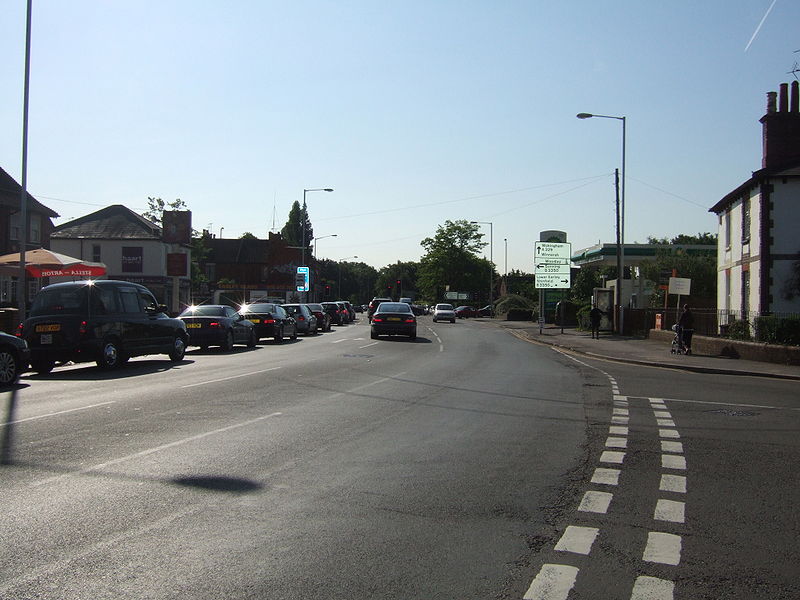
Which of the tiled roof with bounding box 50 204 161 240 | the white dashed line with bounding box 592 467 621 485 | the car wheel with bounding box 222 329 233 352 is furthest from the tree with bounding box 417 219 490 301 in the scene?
the white dashed line with bounding box 592 467 621 485

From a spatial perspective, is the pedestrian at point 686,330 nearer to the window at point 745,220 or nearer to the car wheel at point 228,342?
the window at point 745,220

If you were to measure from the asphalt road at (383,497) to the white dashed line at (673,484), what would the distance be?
2.9 inches

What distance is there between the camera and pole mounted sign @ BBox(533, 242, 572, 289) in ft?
148

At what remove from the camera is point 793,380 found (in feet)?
60.6

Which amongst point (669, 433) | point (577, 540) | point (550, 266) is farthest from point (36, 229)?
point (577, 540)

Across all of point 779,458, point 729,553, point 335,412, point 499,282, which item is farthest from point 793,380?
point 499,282

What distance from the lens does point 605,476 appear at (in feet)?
23.3

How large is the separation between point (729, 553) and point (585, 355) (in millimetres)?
22631

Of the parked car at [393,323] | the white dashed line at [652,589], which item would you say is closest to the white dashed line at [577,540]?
the white dashed line at [652,589]

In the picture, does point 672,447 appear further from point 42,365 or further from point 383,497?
point 42,365

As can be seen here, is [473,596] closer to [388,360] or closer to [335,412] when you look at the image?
[335,412]

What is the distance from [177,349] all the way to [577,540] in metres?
15.8

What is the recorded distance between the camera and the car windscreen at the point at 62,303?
53.2ft

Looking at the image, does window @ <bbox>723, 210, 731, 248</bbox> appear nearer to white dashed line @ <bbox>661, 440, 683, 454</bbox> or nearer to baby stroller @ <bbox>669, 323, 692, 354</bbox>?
baby stroller @ <bbox>669, 323, 692, 354</bbox>
